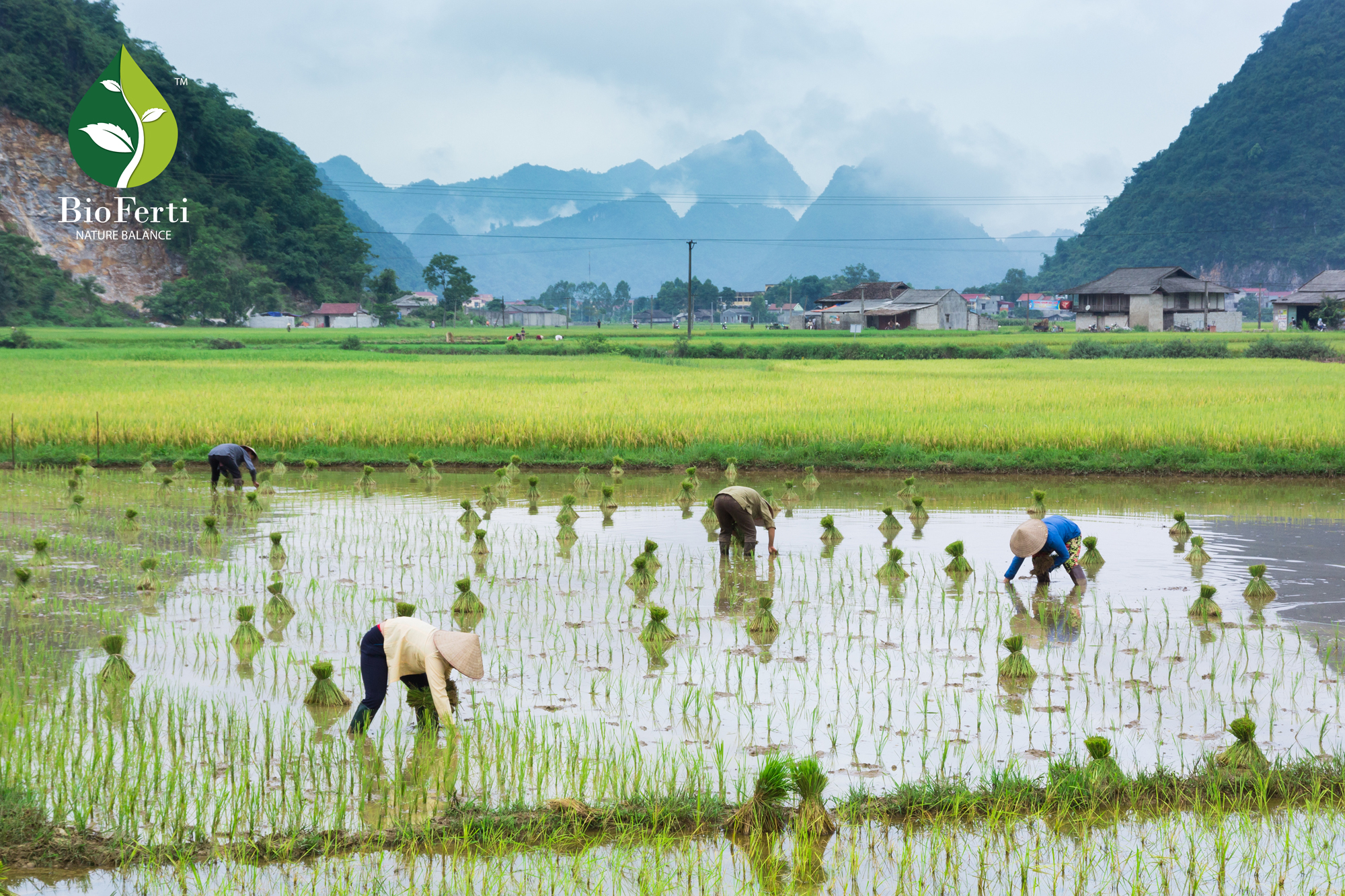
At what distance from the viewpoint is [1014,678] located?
6.49 metres

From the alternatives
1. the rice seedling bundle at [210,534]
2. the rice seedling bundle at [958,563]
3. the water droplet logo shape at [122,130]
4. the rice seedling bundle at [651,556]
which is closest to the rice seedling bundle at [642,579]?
the rice seedling bundle at [651,556]

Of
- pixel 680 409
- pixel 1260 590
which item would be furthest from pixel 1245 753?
pixel 680 409

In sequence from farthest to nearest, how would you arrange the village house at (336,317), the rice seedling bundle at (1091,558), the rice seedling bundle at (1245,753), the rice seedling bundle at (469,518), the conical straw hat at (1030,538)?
the village house at (336,317), the rice seedling bundle at (469,518), the rice seedling bundle at (1091,558), the conical straw hat at (1030,538), the rice seedling bundle at (1245,753)

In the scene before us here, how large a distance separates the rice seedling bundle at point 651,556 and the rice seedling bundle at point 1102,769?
4434 millimetres

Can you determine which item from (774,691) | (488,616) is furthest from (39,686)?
(774,691)

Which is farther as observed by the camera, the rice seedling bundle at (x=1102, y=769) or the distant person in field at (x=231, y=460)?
the distant person in field at (x=231, y=460)

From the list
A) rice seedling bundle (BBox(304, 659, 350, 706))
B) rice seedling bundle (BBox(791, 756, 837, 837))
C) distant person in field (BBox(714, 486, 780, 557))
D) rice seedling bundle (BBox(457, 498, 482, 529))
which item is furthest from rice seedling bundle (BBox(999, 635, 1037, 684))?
rice seedling bundle (BBox(457, 498, 482, 529))

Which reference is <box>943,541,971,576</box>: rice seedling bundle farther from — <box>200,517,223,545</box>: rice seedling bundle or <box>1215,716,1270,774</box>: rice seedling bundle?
<box>200,517,223,545</box>: rice seedling bundle

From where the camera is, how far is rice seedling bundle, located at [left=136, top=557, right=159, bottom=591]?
333 inches

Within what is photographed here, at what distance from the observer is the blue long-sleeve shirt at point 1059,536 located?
8227 millimetres

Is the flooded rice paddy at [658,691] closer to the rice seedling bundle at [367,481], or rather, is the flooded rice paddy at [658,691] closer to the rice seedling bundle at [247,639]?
the rice seedling bundle at [247,639]

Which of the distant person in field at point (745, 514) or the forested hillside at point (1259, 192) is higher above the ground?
the forested hillside at point (1259, 192)

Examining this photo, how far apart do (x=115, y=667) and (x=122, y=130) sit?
56.9m

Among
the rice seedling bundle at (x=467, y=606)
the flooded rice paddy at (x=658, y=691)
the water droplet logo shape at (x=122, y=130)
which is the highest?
the water droplet logo shape at (x=122, y=130)
